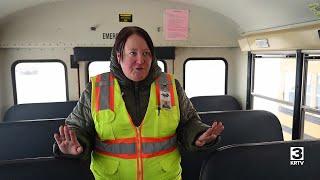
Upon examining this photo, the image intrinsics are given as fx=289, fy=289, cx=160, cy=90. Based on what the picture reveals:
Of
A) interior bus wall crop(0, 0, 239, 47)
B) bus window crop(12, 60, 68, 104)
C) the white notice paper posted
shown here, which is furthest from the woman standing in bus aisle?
bus window crop(12, 60, 68, 104)

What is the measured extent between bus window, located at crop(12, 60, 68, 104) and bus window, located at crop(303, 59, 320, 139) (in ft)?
9.25

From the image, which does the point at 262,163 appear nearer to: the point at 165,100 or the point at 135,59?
the point at 165,100

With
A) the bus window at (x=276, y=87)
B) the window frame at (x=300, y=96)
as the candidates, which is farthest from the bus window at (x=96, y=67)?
the window frame at (x=300, y=96)

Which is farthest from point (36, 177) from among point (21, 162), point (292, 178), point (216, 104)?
point (216, 104)

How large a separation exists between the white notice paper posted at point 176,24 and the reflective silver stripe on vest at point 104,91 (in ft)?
7.01

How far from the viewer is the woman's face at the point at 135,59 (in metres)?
1.62

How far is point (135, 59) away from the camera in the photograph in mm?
1624

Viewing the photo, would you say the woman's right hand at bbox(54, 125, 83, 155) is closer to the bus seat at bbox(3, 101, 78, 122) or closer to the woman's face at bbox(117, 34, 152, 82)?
the woman's face at bbox(117, 34, 152, 82)

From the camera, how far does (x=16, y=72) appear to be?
363 centimetres

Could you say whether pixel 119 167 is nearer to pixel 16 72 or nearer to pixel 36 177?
pixel 36 177

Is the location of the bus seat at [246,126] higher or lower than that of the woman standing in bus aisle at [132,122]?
lower

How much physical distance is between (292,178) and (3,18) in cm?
326

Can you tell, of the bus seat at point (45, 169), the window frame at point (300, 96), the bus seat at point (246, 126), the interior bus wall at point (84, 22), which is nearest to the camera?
the bus seat at point (45, 169)

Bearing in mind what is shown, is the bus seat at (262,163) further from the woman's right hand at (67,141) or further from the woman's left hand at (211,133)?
the woman's right hand at (67,141)
